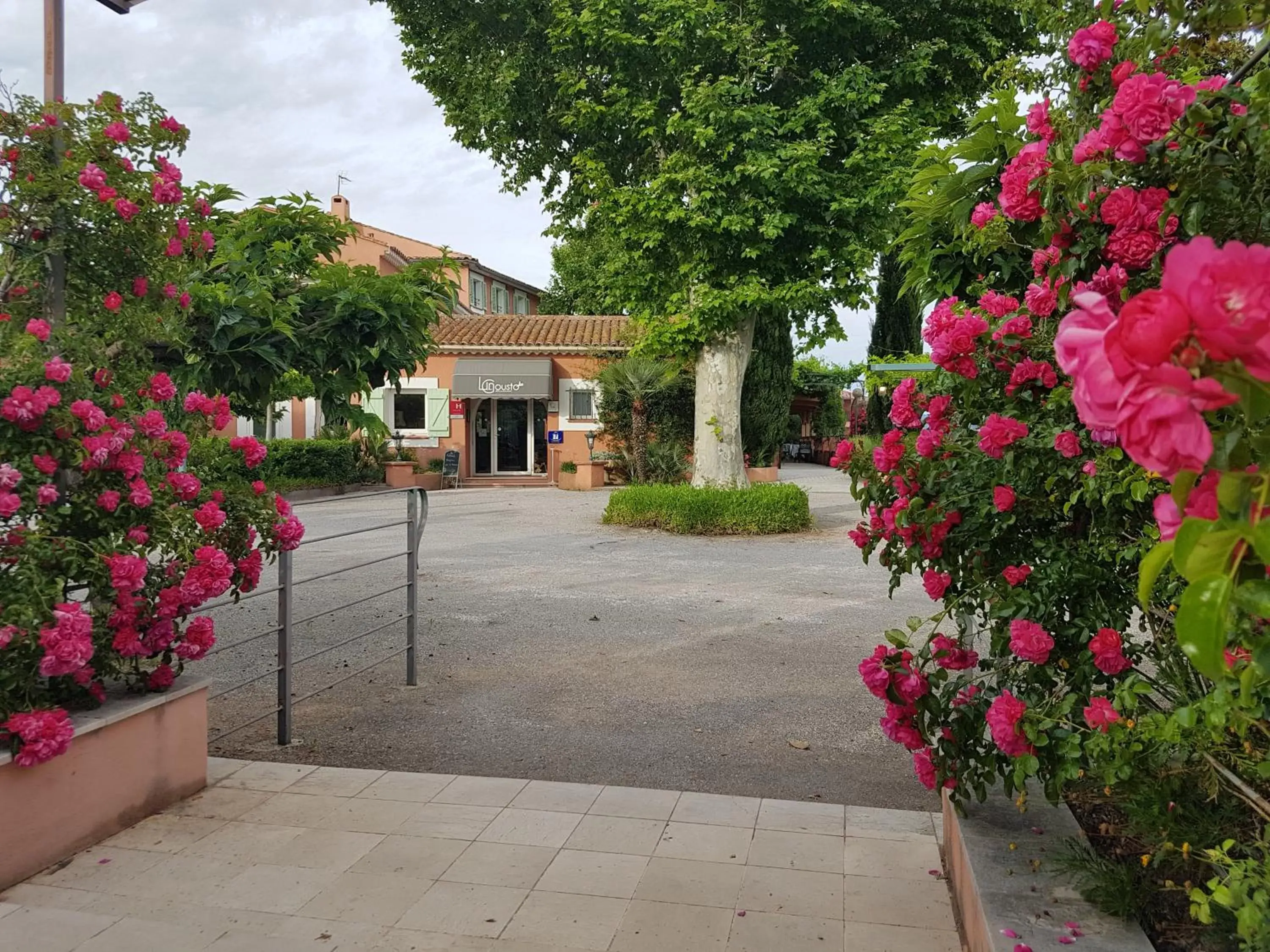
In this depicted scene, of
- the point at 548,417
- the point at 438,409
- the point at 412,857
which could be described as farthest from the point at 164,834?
the point at 548,417

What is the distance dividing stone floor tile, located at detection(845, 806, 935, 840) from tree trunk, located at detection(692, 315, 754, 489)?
11.1 m

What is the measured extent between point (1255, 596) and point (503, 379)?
2408 centimetres

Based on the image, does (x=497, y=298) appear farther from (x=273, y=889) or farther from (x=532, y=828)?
(x=273, y=889)

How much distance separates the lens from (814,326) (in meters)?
14.7

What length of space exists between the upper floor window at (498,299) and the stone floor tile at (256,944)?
35.7 m

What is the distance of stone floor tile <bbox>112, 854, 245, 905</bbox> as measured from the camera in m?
3.03

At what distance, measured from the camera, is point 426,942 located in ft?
9.13

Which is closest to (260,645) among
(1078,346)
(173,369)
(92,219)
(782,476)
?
(173,369)

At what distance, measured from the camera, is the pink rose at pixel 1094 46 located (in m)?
2.49

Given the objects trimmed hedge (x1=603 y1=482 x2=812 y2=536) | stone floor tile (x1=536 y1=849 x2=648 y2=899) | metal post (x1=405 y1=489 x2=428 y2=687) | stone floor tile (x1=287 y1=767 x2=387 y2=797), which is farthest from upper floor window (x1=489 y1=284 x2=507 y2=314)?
stone floor tile (x1=536 y1=849 x2=648 y2=899)

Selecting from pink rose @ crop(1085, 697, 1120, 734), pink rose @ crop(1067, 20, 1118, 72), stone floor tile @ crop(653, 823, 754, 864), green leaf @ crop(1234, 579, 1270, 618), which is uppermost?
pink rose @ crop(1067, 20, 1118, 72)

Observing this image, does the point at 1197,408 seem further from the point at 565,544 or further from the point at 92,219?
the point at 565,544

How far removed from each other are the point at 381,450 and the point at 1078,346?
76.8 feet

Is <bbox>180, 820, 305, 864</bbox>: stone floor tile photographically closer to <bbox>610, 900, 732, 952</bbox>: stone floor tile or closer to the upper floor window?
<bbox>610, 900, 732, 952</bbox>: stone floor tile
